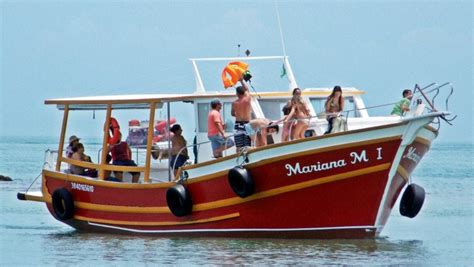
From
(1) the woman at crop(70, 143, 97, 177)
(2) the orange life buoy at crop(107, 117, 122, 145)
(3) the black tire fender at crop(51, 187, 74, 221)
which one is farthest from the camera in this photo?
(1) the woman at crop(70, 143, 97, 177)

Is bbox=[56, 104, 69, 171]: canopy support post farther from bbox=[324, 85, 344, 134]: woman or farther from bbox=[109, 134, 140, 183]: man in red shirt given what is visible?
bbox=[324, 85, 344, 134]: woman

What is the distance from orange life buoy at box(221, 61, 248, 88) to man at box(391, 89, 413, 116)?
2794mm

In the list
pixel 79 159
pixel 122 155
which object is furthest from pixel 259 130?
pixel 79 159

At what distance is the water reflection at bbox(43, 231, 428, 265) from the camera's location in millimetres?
21609

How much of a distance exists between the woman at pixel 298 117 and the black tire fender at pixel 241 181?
1.23 meters

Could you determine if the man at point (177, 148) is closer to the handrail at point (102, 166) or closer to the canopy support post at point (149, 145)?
the canopy support post at point (149, 145)

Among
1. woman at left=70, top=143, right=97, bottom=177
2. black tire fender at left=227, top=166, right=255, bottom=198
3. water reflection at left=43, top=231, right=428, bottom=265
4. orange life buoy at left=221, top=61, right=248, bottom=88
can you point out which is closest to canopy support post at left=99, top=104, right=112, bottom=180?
woman at left=70, top=143, right=97, bottom=177

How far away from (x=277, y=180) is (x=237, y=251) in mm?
1308

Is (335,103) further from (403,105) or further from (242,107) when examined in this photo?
(242,107)

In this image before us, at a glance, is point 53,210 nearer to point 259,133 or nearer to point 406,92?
point 259,133

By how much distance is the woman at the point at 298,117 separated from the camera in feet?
75.9

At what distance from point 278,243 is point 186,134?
3.55 metres

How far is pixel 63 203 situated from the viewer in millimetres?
26391

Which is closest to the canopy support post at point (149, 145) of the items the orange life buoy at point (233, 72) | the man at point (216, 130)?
the man at point (216, 130)
